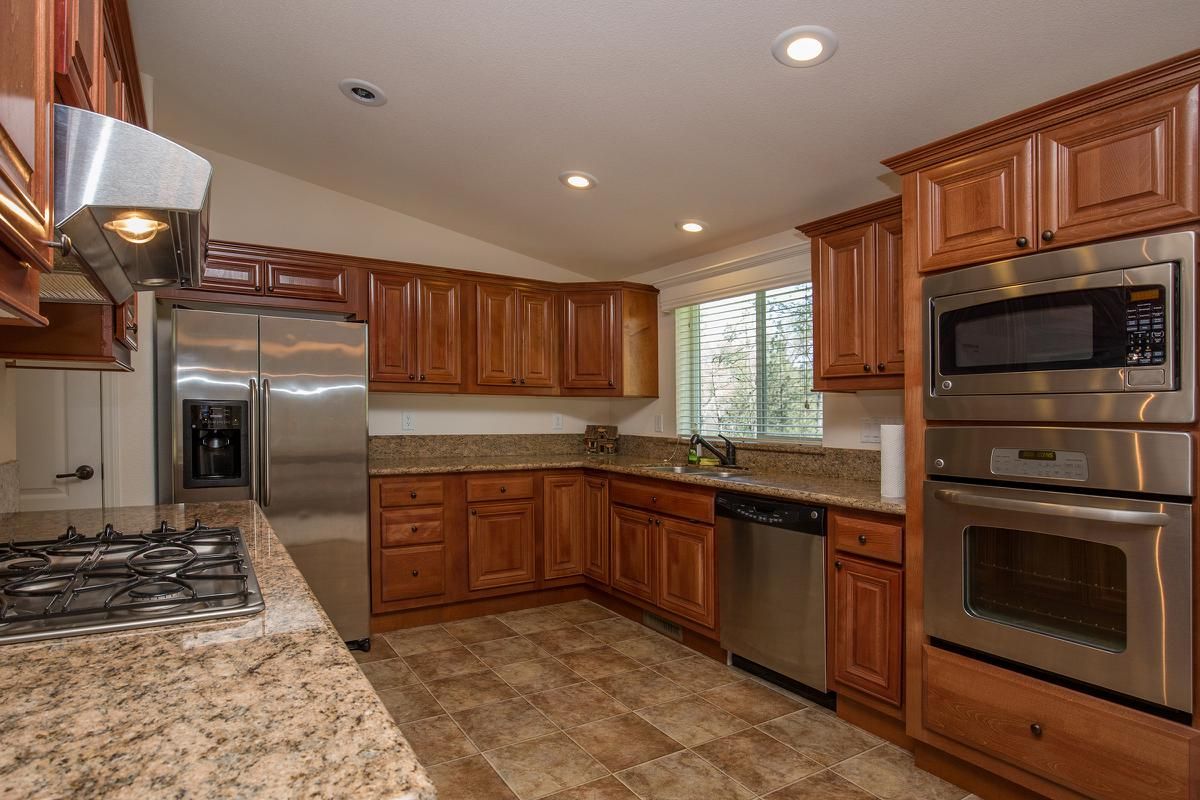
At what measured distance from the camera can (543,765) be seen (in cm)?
231

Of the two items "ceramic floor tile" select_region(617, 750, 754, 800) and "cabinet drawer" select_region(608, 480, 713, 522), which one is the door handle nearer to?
"cabinet drawer" select_region(608, 480, 713, 522)

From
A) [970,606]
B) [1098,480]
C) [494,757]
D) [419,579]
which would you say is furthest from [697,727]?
[419,579]

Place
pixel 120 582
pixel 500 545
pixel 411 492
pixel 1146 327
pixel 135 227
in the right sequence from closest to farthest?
pixel 135 227, pixel 120 582, pixel 1146 327, pixel 411 492, pixel 500 545

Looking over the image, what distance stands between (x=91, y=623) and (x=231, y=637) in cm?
24

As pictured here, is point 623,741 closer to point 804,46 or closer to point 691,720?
point 691,720

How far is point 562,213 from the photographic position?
153 inches

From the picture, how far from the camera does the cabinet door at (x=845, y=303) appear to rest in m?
2.82

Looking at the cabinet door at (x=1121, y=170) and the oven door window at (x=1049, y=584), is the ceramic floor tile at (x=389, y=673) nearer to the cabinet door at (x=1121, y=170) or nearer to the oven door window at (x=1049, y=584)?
the oven door window at (x=1049, y=584)

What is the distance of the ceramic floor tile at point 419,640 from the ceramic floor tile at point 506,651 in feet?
0.56

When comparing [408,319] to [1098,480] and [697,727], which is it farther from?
[1098,480]

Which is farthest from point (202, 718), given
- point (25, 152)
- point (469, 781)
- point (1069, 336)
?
point (1069, 336)

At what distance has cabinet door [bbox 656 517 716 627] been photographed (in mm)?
3234

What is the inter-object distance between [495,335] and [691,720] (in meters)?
2.56

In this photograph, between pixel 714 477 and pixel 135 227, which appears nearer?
pixel 135 227
